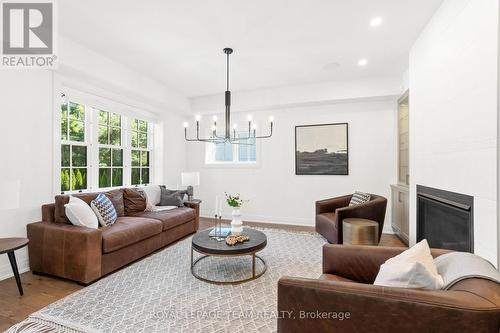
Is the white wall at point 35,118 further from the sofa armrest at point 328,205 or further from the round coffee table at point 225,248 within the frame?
the sofa armrest at point 328,205

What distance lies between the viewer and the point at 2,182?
7.19 feet

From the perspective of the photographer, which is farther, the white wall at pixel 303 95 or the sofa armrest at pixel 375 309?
the white wall at pixel 303 95

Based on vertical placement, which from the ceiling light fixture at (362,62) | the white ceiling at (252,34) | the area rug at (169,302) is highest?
the ceiling light fixture at (362,62)

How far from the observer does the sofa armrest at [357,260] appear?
1737mm

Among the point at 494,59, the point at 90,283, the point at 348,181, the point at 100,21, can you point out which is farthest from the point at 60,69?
the point at 348,181

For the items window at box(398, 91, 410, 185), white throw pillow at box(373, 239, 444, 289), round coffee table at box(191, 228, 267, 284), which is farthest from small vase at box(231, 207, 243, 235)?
window at box(398, 91, 410, 185)

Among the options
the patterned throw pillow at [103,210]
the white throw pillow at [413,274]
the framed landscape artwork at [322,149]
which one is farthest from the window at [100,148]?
the white throw pillow at [413,274]

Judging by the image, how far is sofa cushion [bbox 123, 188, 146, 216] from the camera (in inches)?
155

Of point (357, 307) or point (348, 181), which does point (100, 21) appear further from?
point (348, 181)

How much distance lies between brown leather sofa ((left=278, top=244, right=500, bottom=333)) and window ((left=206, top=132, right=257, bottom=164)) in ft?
14.1

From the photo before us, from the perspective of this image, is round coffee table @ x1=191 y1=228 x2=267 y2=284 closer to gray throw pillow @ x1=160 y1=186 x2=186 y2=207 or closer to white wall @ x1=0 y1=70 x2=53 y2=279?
gray throw pillow @ x1=160 y1=186 x2=186 y2=207

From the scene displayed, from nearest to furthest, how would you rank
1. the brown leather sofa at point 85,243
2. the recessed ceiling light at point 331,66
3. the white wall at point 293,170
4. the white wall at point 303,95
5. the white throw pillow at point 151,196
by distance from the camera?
the brown leather sofa at point 85,243 < the recessed ceiling light at point 331,66 < the white throw pillow at point 151,196 < the white wall at point 303,95 < the white wall at point 293,170

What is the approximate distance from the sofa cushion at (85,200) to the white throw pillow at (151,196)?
0.42 metres

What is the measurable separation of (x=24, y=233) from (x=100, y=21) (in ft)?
8.58
